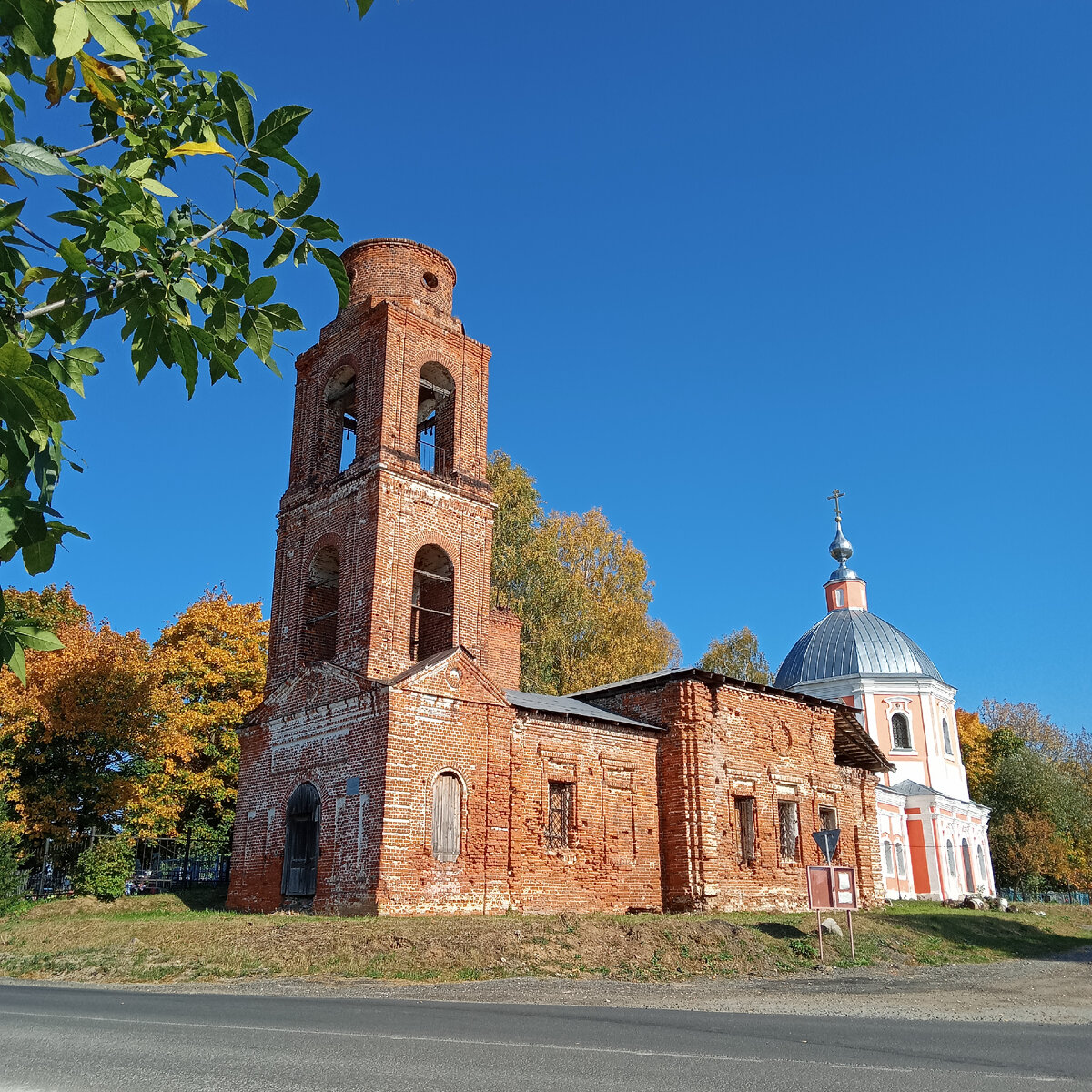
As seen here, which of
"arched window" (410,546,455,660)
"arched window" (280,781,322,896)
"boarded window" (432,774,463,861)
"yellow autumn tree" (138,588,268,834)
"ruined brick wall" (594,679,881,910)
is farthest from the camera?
"yellow autumn tree" (138,588,268,834)

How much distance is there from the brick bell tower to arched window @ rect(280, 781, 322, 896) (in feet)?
9.18

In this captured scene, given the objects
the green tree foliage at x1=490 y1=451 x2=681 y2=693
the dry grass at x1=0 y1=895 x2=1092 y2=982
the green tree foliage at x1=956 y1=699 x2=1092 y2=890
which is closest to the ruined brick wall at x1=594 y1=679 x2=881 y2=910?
the dry grass at x1=0 y1=895 x2=1092 y2=982

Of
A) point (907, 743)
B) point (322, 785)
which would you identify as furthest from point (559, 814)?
point (907, 743)

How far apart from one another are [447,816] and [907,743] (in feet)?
104

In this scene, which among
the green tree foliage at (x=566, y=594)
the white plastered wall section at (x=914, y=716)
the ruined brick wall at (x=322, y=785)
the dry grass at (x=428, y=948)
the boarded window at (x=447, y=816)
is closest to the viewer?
the dry grass at (x=428, y=948)

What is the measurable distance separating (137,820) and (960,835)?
1342 inches

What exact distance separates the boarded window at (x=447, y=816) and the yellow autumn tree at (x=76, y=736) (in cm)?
1352

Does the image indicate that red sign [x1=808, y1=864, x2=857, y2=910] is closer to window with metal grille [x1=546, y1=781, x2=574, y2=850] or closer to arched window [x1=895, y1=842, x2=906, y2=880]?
window with metal grille [x1=546, y1=781, x2=574, y2=850]

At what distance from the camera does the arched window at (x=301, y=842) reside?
18.7m

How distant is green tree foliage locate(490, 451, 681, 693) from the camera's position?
1457 inches

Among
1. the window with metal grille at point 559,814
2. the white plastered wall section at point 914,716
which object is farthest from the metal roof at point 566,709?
the white plastered wall section at point 914,716

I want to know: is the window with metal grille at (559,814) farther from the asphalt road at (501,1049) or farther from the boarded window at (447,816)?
the asphalt road at (501,1049)

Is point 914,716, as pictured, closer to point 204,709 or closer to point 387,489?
point 204,709

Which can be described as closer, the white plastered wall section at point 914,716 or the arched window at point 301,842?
the arched window at point 301,842
